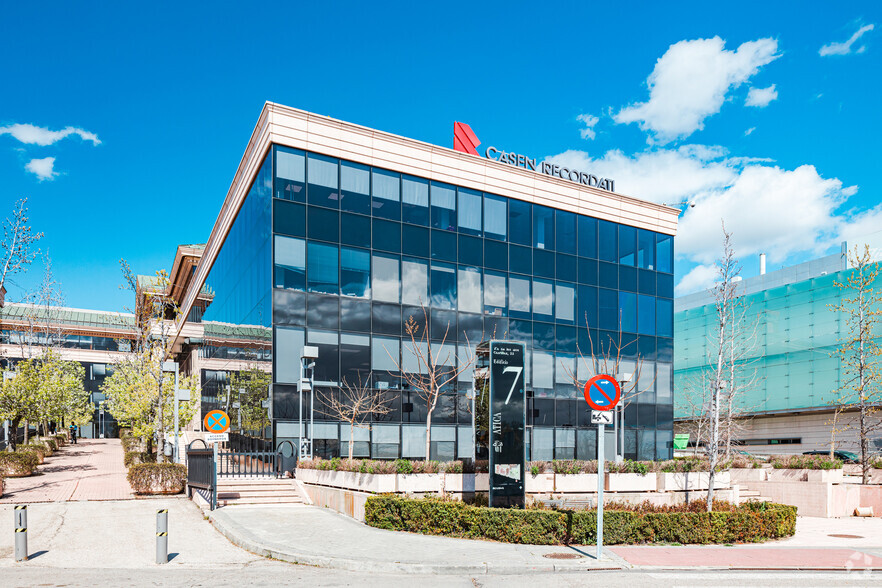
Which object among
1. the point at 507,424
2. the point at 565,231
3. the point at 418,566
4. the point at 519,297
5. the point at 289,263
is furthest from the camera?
the point at 565,231

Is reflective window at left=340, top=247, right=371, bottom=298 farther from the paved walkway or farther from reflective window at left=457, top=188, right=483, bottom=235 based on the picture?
the paved walkway

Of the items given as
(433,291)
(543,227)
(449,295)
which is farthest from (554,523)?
(543,227)

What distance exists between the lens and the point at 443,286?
100 feet

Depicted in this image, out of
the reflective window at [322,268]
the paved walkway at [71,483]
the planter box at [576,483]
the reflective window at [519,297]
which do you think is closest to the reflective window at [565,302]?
the reflective window at [519,297]

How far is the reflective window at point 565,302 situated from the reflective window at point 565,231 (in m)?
1.93

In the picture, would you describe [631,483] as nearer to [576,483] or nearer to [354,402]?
[576,483]

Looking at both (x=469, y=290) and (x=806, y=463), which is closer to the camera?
(x=806, y=463)

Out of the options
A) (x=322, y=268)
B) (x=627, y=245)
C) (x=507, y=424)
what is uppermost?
(x=627, y=245)

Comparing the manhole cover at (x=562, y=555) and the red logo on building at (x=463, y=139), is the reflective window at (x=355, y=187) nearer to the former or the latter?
the red logo on building at (x=463, y=139)

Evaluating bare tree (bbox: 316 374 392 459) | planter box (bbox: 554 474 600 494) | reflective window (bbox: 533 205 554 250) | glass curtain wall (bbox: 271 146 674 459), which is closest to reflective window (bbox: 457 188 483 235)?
glass curtain wall (bbox: 271 146 674 459)

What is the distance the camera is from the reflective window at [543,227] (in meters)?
33.9

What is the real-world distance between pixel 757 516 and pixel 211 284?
109ft

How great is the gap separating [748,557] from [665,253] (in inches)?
1078

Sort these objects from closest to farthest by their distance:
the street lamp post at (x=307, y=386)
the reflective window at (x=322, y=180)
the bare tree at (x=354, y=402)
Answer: the street lamp post at (x=307, y=386)
the bare tree at (x=354, y=402)
the reflective window at (x=322, y=180)
